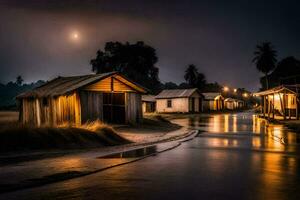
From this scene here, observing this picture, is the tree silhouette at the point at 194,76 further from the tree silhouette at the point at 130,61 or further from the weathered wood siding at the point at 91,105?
the weathered wood siding at the point at 91,105

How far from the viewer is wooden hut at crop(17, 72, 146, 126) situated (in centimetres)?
2447

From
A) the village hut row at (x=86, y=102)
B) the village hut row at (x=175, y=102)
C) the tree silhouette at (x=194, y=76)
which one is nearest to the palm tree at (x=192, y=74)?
the tree silhouette at (x=194, y=76)

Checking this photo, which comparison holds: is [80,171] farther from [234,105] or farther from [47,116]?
[234,105]

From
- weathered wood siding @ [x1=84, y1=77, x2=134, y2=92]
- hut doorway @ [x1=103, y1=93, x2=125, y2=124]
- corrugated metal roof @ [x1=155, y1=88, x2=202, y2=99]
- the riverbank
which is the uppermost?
corrugated metal roof @ [x1=155, y1=88, x2=202, y2=99]

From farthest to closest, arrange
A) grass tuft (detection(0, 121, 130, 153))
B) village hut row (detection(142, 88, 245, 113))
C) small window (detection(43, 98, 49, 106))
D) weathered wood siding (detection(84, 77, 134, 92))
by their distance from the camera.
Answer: village hut row (detection(142, 88, 245, 113)), small window (detection(43, 98, 49, 106)), weathered wood siding (detection(84, 77, 134, 92)), grass tuft (detection(0, 121, 130, 153))

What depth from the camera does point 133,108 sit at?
28719 millimetres

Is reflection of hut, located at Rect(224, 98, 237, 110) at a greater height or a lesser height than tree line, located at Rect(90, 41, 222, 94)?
lesser

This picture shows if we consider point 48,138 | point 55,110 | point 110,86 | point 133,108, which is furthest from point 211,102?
point 48,138

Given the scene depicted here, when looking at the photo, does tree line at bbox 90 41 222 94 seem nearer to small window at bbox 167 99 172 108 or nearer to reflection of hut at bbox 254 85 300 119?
small window at bbox 167 99 172 108

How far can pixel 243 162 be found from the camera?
10883 mm

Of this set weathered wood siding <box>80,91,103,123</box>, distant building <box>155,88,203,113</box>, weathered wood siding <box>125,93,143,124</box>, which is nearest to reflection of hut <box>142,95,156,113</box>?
distant building <box>155,88,203,113</box>

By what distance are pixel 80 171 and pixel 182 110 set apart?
59795 millimetres

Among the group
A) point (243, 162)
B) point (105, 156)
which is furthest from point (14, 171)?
point (243, 162)

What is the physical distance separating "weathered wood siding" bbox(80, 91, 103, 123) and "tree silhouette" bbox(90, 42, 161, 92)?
237 ft
